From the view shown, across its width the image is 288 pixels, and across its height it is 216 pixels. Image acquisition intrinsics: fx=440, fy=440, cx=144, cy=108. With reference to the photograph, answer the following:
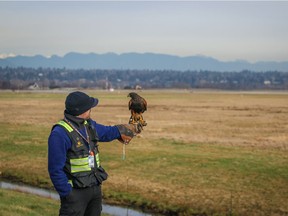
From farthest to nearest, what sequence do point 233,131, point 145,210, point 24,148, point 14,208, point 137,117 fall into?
point 233,131 < point 24,148 < point 145,210 < point 14,208 < point 137,117

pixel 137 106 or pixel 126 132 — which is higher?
pixel 137 106

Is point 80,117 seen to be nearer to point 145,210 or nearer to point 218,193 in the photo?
point 145,210

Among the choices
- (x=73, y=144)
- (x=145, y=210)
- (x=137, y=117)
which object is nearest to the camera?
(x=73, y=144)

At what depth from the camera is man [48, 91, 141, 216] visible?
6.13 m

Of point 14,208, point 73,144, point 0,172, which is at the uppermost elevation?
point 73,144

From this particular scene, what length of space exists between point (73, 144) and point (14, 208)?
7751mm

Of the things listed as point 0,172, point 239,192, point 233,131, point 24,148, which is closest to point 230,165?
point 239,192

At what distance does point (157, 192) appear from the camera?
62.7 feet

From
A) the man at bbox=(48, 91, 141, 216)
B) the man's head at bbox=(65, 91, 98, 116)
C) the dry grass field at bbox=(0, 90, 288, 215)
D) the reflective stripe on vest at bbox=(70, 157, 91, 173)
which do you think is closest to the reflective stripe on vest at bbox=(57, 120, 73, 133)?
the man at bbox=(48, 91, 141, 216)

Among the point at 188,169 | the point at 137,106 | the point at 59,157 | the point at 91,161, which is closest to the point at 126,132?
the point at 137,106

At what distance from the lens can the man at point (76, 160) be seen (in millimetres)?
6129

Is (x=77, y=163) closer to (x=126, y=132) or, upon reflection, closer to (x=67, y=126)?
(x=67, y=126)

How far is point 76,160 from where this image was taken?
626 cm

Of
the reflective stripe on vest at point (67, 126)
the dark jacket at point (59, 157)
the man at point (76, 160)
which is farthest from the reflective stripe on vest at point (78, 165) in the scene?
the reflective stripe on vest at point (67, 126)
